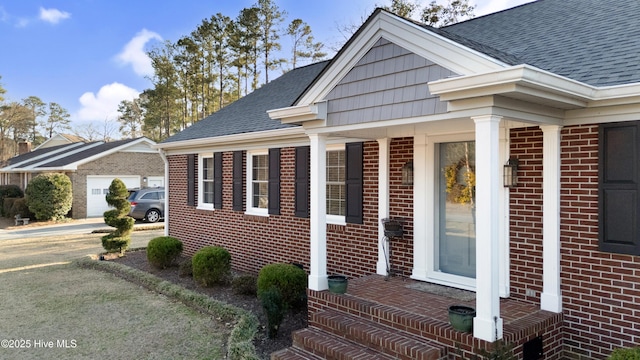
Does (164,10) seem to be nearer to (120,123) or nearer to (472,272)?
(472,272)

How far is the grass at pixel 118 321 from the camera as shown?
5.39 meters

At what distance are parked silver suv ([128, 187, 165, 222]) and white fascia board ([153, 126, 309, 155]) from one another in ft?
31.1

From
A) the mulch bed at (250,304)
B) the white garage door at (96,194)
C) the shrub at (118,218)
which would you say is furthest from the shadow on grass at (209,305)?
the white garage door at (96,194)

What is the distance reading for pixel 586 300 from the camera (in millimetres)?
4602

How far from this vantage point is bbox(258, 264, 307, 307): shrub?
253 inches

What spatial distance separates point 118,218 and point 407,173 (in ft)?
27.9

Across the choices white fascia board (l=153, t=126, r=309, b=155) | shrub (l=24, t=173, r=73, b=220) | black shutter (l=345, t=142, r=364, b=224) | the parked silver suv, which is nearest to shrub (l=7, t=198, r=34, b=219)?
shrub (l=24, t=173, r=73, b=220)

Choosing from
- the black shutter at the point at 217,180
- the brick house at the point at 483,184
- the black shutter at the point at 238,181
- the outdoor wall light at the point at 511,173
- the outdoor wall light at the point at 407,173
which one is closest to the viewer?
the brick house at the point at 483,184

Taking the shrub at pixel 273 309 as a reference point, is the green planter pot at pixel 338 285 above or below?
above

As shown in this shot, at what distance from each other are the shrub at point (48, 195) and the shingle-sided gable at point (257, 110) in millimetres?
11922

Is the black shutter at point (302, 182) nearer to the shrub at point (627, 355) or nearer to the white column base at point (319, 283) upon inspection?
the white column base at point (319, 283)

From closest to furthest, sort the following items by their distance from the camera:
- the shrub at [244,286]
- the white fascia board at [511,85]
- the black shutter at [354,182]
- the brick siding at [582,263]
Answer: the white fascia board at [511,85]
the brick siding at [582,263]
the black shutter at [354,182]
the shrub at [244,286]

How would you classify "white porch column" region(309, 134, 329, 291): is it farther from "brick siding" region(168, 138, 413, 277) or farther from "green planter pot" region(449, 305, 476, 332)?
"green planter pot" region(449, 305, 476, 332)

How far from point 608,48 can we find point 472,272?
127 inches
